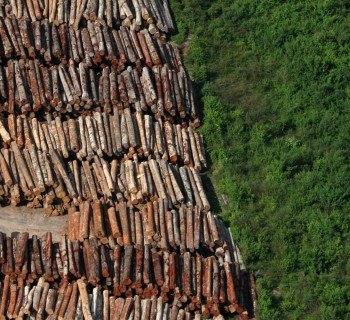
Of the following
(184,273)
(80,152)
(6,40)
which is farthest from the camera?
(6,40)

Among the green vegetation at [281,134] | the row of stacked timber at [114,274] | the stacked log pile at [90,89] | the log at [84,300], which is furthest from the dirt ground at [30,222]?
the green vegetation at [281,134]

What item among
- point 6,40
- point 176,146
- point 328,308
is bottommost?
point 328,308

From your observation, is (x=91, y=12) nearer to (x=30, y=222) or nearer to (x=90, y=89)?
(x=90, y=89)

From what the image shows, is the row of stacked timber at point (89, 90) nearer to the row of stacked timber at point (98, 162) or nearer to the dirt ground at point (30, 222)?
the row of stacked timber at point (98, 162)

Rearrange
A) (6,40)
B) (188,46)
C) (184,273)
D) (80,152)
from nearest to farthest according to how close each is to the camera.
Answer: (184,273)
(80,152)
(6,40)
(188,46)

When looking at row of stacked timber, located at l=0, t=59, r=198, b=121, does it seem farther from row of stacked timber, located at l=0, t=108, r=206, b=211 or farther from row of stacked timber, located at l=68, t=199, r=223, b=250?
row of stacked timber, located at l=68, t=199, r=223, b=250

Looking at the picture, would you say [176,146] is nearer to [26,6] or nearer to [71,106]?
[71,106]

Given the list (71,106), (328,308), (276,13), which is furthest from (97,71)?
(328,308)
